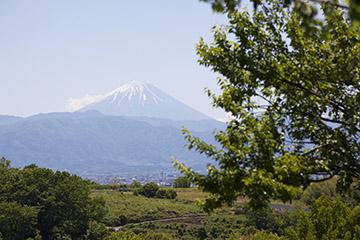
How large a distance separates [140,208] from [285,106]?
7985 centimetres

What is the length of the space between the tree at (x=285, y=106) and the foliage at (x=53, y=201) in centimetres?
6230

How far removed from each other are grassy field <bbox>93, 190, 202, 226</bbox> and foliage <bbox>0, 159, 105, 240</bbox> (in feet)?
24.8

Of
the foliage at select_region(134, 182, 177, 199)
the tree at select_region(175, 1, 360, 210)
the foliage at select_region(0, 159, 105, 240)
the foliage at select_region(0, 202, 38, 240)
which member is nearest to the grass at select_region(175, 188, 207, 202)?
the foliage at select_region(134, 182, 177, 199)

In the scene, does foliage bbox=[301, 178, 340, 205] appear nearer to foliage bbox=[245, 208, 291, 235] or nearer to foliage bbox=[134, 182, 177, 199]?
foliage bbox=[245, 208, 291, 235]

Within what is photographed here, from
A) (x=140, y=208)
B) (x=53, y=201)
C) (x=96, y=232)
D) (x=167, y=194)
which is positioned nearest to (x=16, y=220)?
(x=53, y=201)

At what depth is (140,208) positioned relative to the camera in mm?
89062

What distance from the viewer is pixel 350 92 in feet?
34.5

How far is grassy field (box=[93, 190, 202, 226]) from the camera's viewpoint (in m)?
84.5

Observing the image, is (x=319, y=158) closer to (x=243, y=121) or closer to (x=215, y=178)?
(x=243, y=121)

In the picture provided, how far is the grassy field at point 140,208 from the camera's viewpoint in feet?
277

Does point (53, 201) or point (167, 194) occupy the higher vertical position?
point (53, 201)

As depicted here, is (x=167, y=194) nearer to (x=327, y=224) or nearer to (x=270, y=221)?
(x=270, y=221)

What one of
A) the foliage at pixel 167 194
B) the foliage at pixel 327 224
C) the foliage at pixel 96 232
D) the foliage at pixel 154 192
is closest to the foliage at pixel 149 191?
the foliage at pixel 154 192

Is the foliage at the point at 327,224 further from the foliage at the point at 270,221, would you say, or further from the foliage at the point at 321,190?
the foliage at the point at 270,221
